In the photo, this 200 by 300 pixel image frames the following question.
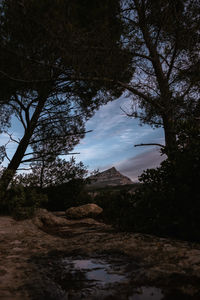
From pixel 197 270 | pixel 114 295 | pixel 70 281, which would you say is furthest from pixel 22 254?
pixel 197 270

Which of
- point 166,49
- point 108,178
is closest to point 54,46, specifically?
point 166,49

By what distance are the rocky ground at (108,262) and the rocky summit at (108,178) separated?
7.95m

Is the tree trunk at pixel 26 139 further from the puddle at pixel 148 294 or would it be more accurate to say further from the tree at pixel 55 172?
the puddle at pixel 148 294

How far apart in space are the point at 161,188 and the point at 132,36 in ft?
18.1

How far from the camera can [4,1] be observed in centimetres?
722

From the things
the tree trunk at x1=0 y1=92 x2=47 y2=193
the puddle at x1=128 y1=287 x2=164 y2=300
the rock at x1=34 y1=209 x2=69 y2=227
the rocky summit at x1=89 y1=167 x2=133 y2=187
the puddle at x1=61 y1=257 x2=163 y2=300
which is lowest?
the puddle at x1=128 y1=287 x2=164 y2=300

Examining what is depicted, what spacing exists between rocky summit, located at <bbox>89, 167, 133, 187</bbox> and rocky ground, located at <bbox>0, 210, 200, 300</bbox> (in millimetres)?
7952

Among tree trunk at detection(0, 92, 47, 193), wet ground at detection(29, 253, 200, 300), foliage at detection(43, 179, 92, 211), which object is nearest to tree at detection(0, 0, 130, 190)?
tree trunk at detection(0, 92, 47, 193)

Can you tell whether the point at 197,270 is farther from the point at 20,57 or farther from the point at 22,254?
the point at 20,57

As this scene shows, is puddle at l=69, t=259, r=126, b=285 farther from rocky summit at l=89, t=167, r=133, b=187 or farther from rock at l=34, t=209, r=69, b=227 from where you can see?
rocky summit at l=89, t=167, r=133, b=187

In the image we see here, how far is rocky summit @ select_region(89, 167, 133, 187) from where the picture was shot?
35.8 ft

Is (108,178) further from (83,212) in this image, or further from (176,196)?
(176,196)

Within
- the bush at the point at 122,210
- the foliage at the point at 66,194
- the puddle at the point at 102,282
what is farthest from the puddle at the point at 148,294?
the foliage at the point at 66,194

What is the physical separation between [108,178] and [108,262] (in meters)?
11.9
